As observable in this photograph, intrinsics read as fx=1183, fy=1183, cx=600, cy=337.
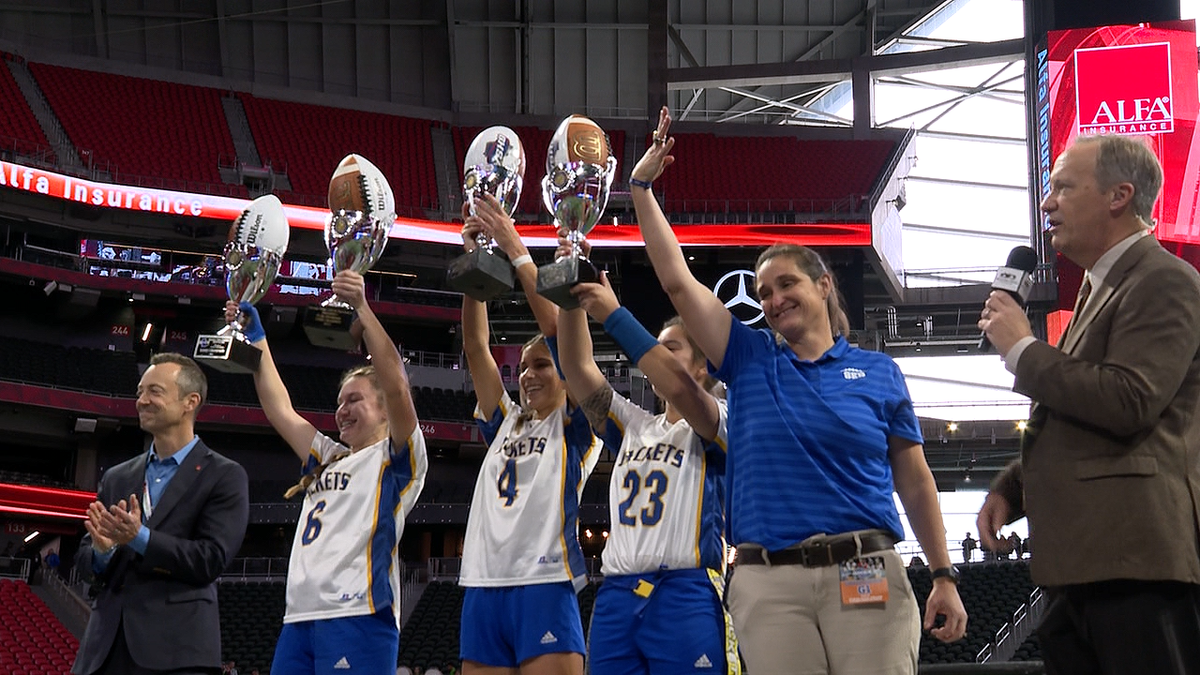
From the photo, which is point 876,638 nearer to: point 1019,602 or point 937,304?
point 1019,602

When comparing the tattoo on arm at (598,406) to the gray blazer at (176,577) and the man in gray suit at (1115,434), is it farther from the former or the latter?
the man in gray suit at (1115,434)

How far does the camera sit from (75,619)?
1820 cm

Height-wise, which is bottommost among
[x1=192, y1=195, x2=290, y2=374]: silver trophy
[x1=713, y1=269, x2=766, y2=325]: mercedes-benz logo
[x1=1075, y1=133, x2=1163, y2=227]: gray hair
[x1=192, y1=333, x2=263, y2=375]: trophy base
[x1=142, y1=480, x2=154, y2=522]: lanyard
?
[x1=142, y1=480, x2=154, y2=522]: lanyard

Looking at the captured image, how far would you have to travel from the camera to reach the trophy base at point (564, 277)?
119 inches

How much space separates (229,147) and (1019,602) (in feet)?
55.8

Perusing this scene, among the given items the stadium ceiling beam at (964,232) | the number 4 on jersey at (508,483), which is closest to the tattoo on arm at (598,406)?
the number 4 on jersey at (508,483)

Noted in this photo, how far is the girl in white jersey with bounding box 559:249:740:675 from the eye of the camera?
11.4 ft

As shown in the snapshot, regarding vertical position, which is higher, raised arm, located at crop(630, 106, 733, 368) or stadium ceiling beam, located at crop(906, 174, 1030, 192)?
stadium ceiling beam, located at crop(906, 174, 1030, 192)

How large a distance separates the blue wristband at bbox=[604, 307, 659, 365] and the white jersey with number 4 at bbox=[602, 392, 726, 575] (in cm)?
53

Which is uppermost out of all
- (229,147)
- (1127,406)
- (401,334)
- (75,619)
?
(229,147)

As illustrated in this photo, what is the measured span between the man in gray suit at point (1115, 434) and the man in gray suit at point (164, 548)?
251 cm

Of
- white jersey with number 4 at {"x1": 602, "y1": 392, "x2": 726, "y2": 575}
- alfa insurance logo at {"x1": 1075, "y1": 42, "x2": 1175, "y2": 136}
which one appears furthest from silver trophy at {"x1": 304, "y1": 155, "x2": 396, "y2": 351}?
alfa insurance logo at {"x1": 1075, "y1": 42, "x2": 1175, "y2": 136}

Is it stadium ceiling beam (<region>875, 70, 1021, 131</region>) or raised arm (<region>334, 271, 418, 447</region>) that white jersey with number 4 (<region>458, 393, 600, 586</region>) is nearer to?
raised arm (<region>334, 271, 418, 447</region>)

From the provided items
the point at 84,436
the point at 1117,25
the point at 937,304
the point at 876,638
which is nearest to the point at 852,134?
the point at 937,304
